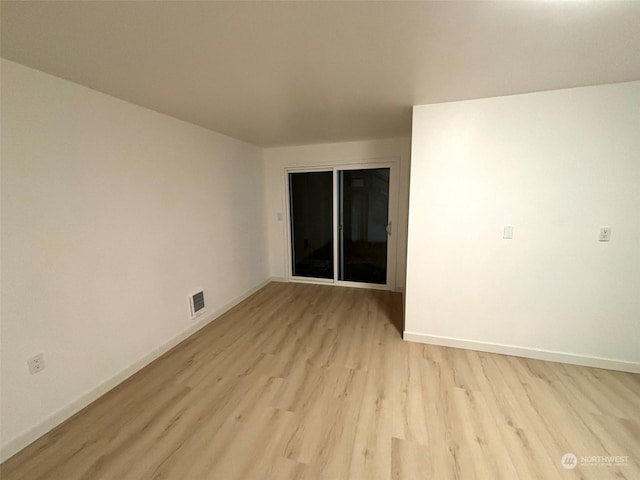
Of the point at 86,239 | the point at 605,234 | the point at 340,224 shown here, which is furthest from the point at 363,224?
the point at 86,239

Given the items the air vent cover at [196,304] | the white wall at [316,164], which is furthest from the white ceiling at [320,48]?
the air vent cover at [196,304]

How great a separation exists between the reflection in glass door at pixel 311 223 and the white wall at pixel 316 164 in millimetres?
197

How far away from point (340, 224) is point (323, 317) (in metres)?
1.60

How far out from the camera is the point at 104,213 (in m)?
1.95

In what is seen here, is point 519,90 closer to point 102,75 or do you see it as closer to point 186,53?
point 186,53

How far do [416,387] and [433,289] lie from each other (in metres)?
0.93

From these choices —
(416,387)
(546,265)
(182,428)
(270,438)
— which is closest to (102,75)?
(182,428)

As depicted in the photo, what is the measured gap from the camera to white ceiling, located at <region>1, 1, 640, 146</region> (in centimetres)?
111

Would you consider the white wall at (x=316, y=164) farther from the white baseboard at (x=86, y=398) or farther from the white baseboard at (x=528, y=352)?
the white baseboard at (x=86, y=398)

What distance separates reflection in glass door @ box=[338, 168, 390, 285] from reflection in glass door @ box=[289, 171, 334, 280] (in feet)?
0.70

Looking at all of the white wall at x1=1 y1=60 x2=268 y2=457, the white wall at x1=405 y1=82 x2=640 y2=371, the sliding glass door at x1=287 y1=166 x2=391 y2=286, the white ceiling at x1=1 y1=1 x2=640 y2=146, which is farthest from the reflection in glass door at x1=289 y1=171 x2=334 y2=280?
the white ceiling at x1=1 y1=1 x2=640 y2=146

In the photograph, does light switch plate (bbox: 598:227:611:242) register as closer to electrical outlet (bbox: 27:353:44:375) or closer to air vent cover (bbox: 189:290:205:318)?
air vent cover (bbox: 189:290:205:318)

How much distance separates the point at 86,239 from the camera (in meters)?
1.84

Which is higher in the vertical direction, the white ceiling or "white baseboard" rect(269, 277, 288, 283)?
the white ceiling
